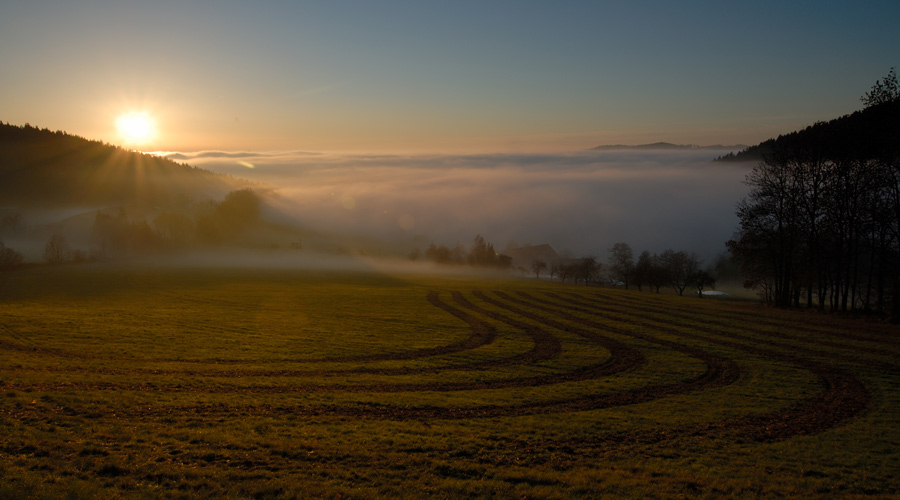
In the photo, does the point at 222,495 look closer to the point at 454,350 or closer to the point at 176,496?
the point at 176,496

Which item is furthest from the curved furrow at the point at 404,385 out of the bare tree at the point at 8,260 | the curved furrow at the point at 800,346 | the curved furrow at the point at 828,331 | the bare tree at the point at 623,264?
the bare tree at the point at 8,260

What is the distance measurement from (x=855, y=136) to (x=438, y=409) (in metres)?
53.8

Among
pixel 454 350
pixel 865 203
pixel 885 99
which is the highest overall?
pixel 885 99

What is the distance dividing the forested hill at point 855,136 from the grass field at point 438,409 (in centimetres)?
1682

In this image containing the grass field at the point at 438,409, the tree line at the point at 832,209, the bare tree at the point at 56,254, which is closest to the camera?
the grass field at the point at 438,409

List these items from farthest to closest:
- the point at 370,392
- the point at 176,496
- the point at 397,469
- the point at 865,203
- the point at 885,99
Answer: the point at 865,203 → the point at 885,99 → the point at 370,392 → the point at 397,469 → the point at 176,496

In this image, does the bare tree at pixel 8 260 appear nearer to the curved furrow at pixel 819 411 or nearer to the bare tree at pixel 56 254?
the bare tree at pixel 56 254

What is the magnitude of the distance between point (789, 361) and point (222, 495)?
→ 111 ft

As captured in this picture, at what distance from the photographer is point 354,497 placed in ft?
40.0

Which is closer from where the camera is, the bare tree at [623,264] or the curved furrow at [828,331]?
→ the curved furrow at [828,331]

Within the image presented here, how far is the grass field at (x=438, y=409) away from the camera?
13359 mm

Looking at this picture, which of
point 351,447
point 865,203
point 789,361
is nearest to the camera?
point 351,447

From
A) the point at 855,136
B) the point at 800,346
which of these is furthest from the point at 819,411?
the point at 855,136

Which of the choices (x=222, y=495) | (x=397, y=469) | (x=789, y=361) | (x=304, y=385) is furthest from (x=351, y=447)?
(x=789, y=361)
